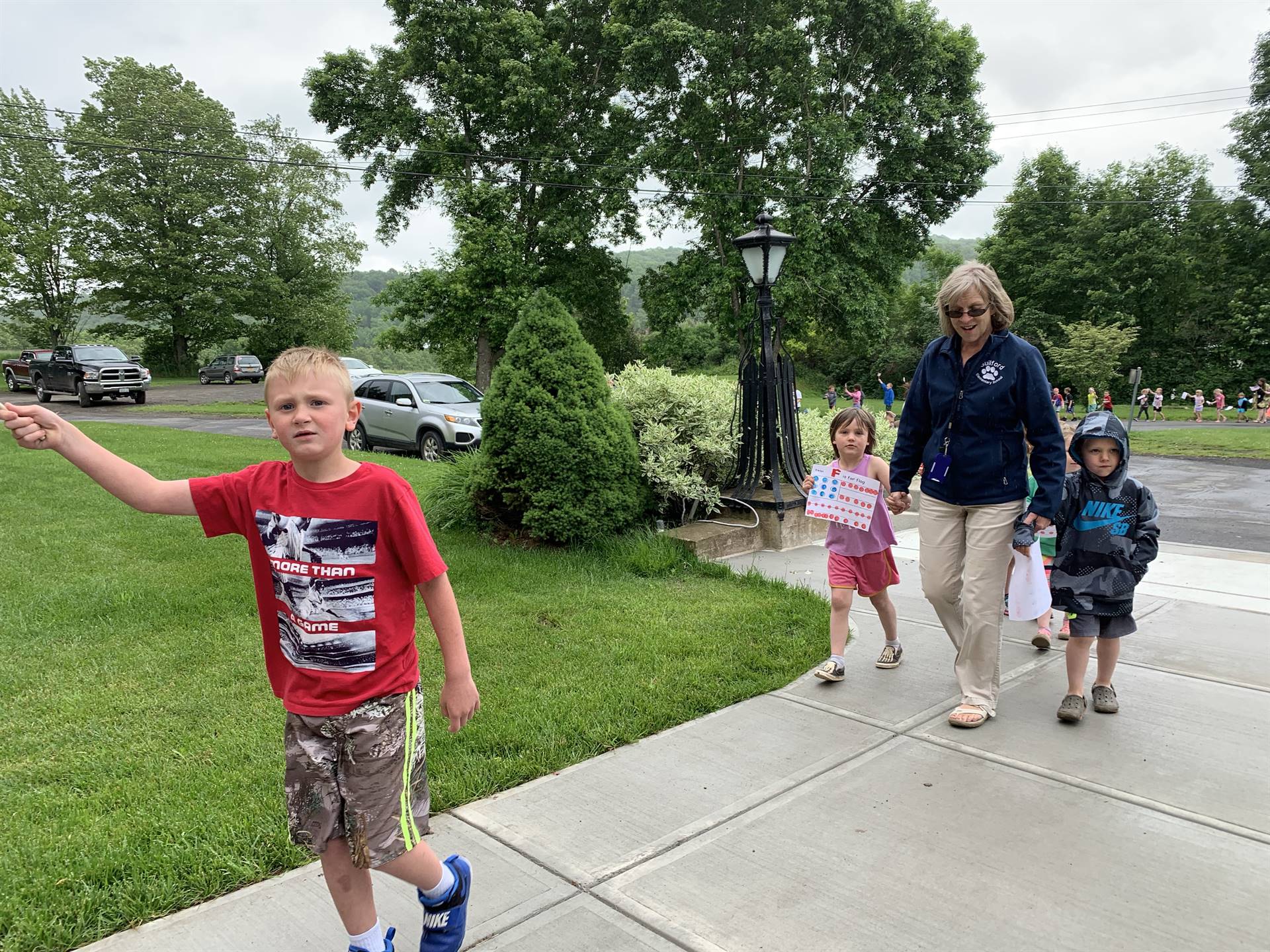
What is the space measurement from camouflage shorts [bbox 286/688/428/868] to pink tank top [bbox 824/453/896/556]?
2796 mm

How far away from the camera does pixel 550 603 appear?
5.38m

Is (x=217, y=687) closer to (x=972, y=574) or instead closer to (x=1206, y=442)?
(x=972, y=574)

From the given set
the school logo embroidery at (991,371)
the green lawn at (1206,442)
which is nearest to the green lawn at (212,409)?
the school logo embroidery at (991,371)

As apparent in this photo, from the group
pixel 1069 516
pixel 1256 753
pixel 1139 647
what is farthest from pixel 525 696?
pixel 1139 647

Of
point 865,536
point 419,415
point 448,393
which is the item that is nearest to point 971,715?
point 865,536

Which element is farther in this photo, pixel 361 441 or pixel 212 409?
pixel 212 409

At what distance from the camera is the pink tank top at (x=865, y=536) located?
4.30 meters

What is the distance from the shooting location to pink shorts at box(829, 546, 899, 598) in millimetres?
4328

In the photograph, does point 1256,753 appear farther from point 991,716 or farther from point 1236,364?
point 1236,364

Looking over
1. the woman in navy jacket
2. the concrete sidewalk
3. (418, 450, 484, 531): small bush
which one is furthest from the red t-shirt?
(418, 450, 484, 531): small bush

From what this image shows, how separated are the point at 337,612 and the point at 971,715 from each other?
2.82 metres

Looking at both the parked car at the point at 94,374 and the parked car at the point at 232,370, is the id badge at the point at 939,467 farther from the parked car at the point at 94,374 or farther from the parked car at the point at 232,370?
the parked car at the point at 232,370

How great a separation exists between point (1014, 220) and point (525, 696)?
53.1 m

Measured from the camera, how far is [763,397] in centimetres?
771
